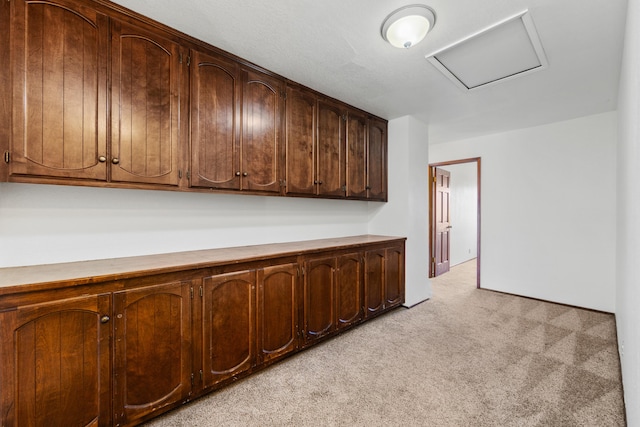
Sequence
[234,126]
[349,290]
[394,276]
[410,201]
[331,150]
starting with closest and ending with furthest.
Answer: [234,126]
[349,290]
[331,150]
[394,276]
[410,201]

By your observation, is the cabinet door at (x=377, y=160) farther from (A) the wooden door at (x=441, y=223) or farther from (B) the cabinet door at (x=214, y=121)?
(A) the wooden door at (x=441, y=223)

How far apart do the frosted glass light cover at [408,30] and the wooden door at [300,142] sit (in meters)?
0.99

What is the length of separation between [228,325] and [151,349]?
44 cm

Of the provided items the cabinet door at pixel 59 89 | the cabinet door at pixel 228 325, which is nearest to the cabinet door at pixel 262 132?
the cabinet door at pixel 228 325

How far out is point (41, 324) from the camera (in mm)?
1228

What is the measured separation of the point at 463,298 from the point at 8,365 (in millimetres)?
4170

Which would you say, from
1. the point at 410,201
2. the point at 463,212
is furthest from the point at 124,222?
the point at 463,212

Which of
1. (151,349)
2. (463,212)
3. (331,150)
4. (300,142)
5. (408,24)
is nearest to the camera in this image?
(151,349)

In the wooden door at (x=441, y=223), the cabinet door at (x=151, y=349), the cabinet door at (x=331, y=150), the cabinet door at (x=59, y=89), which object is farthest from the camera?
the wooden door at (x=441, y=223)

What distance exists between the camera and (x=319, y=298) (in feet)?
7.88

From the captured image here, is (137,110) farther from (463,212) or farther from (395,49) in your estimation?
(463,212)

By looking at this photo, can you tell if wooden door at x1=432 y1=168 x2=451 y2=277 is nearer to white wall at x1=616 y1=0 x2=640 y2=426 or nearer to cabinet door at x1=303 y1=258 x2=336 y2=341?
cabinet door at x1=303 y1=258 x2=336 y2=341

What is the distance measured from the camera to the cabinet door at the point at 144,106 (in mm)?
1587

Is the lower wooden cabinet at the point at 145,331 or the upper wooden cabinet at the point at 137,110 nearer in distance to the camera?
the lower wooden cabinet at the point at 145,331
